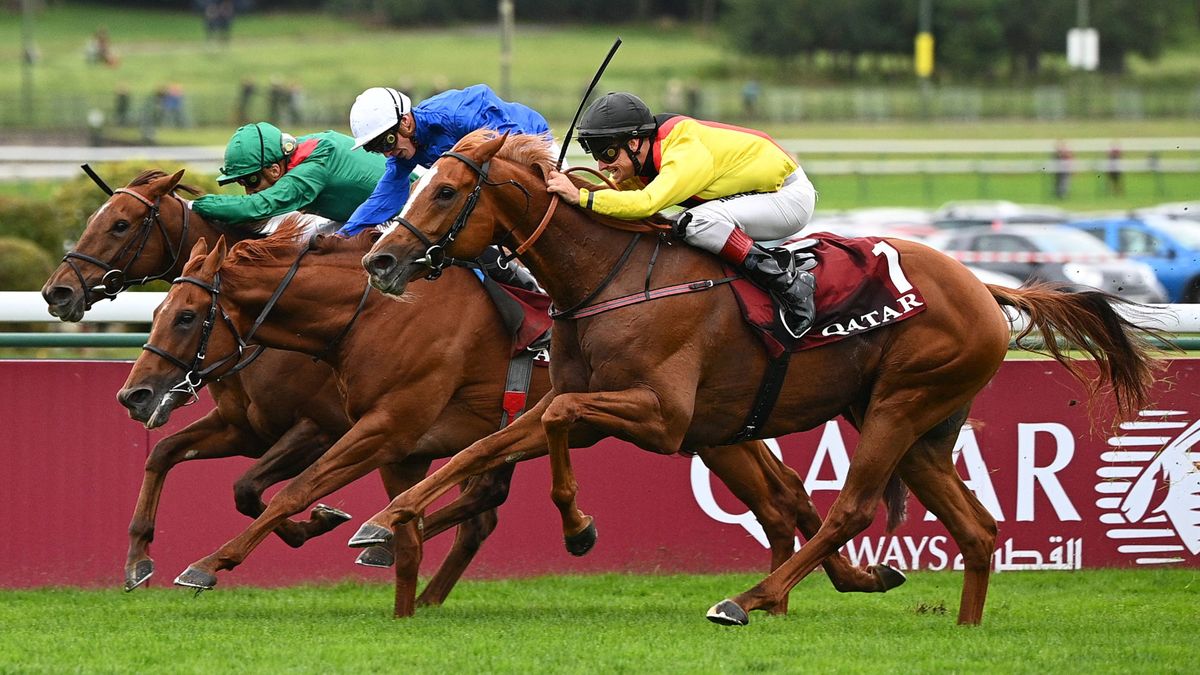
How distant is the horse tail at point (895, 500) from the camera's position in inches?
259

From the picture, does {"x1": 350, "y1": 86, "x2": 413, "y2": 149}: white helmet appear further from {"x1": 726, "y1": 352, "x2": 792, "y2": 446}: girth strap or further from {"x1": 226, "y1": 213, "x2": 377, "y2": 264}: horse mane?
{"x1": 726, "y1": 352, "x2": 792, "y2": 446}: girth strap

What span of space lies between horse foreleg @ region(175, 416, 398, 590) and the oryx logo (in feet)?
11.7

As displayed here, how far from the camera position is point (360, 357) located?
6.30 metres

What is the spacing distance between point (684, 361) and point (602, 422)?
1.33 feet

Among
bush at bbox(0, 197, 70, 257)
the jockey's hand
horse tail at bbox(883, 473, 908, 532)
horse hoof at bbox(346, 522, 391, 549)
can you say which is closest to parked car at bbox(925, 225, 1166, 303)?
bush at bbox(0, 197, 70, 257)

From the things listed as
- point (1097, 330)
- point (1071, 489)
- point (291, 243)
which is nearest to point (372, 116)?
point (291, 243)

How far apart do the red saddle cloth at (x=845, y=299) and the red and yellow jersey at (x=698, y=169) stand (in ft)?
1.14

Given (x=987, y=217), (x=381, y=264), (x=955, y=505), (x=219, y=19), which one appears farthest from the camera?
(x=219, y=19)

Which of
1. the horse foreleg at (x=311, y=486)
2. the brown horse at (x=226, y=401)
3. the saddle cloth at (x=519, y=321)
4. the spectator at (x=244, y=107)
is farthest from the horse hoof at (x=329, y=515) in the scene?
the spectator at (x=244, y=107)

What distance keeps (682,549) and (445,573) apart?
4.71 ft

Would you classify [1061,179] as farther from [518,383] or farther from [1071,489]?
[518,383]

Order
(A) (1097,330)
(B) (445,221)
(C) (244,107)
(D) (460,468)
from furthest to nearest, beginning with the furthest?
(C) (244,107) → (A) (1097,330) → (D) (460,468) → (B) (445,221)

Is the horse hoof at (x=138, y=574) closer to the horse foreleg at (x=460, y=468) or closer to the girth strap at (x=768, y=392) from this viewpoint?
the horse foreleg at (x=460, y=468)

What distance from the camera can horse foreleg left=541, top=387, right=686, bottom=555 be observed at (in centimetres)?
547
